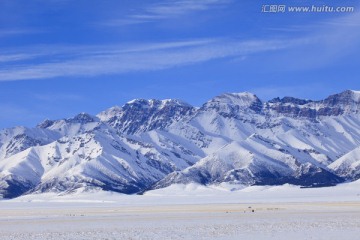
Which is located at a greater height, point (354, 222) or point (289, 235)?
point (289, 235)

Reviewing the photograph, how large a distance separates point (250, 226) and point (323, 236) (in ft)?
67.9

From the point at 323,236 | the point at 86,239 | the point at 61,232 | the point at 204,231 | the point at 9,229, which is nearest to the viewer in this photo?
the point at 323,236

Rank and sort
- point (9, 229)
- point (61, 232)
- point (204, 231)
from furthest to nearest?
point (9, 229) → point (61, 232) → point (204, 231)

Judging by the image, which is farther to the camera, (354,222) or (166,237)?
(354,222)

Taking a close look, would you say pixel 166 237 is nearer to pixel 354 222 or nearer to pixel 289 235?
pixel 289 235

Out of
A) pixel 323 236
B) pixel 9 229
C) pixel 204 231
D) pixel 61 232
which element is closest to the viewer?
pixel 323 236

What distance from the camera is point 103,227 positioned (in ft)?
338

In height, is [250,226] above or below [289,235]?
below

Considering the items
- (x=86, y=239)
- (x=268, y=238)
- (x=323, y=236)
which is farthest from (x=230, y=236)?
(x=86, y=239)

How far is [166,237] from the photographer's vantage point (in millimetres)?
80750

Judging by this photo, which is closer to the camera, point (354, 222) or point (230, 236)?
point (230, 236)

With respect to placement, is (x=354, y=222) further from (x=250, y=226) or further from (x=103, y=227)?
(x=103, y=227)

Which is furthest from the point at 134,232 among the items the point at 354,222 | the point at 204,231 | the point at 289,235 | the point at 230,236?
the point at 354,222

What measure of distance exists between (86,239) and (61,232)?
13.8 m
